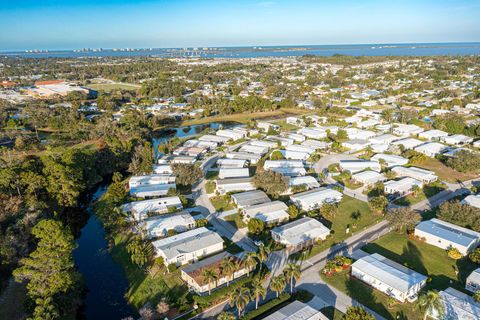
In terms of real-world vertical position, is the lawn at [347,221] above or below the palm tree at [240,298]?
below

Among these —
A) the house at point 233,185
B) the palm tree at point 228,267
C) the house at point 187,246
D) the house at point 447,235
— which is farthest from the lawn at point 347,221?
the house at point 233,185

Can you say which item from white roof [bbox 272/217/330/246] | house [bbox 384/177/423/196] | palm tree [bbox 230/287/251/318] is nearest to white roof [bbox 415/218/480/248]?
house [bbox 384/177/423/196]

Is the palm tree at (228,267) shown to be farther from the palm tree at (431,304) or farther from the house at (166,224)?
the palm tree at (431,304)

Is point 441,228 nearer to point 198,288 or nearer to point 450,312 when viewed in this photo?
point 450,312

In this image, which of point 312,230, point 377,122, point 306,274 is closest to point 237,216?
point 312,230

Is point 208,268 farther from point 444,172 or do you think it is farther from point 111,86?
point 111,86

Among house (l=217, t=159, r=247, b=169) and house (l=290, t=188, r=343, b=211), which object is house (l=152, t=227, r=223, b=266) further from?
house (l=217, t=159, r=247, b=169)

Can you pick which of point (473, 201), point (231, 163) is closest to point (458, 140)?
point (473, 201)
